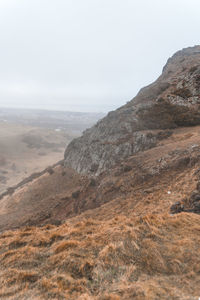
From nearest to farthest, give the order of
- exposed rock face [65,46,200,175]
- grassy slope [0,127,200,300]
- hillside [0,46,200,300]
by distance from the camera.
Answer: grassy slope [0,127,200,300], hillside [0,46,200,300], exposed rock face [65,46,200,175]

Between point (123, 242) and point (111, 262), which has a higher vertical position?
point (123, 242)

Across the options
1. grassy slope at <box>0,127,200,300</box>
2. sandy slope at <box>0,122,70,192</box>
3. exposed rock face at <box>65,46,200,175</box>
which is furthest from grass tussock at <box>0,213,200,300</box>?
sandy slope at <box>0,122,70,192</box>

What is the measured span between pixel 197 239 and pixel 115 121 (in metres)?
21.3

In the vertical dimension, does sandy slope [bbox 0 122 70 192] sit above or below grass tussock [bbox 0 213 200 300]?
below

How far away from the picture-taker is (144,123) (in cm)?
2177

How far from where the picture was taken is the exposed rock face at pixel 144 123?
19.1 metres

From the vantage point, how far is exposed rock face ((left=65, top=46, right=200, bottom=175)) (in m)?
19.1

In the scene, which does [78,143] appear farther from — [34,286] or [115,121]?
[34,286]

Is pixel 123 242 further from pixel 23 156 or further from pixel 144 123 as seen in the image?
pixel 23 156

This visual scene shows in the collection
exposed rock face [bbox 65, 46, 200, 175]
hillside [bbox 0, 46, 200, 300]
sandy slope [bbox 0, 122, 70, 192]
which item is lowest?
sandy slope [bbox 0, 122, 70, 192]

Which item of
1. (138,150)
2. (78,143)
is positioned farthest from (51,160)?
(138,150)

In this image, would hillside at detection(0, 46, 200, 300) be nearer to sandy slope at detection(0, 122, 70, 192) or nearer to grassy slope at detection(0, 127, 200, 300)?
grassy slope at detection(0, 127, 200, 300)

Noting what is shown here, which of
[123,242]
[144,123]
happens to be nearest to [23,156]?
[144,123]

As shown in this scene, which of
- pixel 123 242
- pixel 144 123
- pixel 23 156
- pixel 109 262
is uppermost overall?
pixel 144 123
